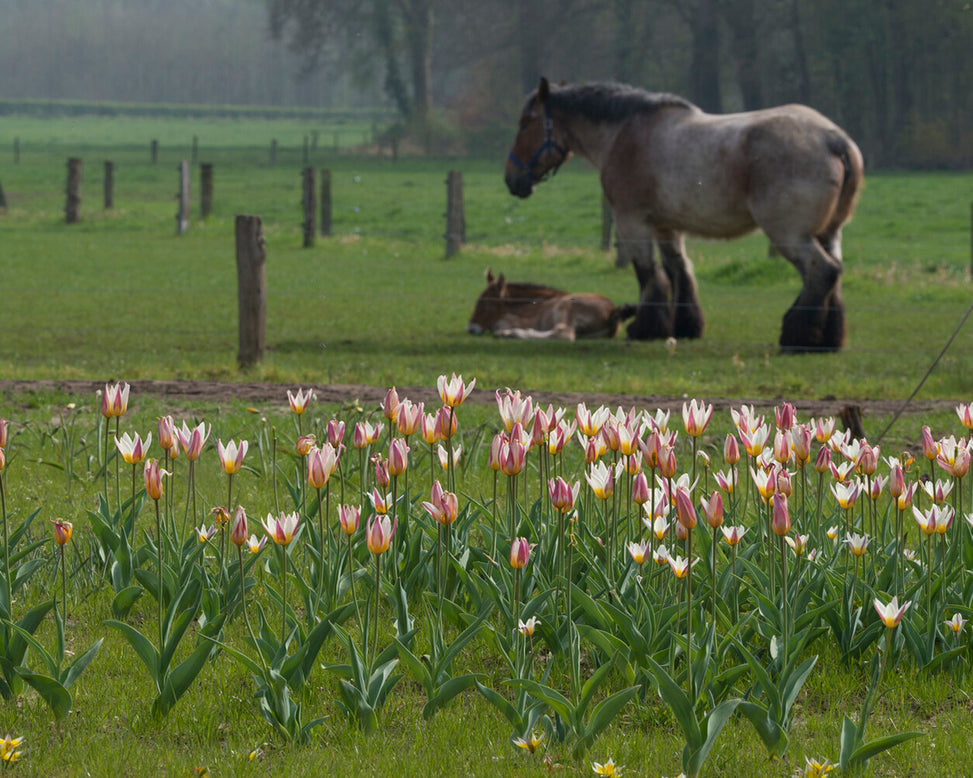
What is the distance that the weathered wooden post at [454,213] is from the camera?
25.0 metres

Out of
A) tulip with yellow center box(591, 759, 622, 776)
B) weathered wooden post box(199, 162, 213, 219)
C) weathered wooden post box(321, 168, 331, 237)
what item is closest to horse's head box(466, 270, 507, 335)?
tulip with yellow center box(591, 759, 622, 776)

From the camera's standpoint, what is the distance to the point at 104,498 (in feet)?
16.8

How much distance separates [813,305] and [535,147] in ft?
13.2

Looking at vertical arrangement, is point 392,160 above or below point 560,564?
above

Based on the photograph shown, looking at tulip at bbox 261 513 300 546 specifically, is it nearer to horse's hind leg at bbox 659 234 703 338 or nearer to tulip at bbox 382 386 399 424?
tulip at bbox 382 386 399 424

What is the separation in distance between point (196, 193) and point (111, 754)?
4204 cm

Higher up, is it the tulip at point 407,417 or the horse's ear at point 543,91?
the horse's ear at point 543,91

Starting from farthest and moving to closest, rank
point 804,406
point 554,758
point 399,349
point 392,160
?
point 392,160 → point 399,349 → point 804,406 → point 554,758

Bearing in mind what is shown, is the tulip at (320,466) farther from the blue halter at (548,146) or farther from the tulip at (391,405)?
Answer: the blue halter at (548,146)

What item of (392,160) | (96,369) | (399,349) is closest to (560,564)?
(96,369)

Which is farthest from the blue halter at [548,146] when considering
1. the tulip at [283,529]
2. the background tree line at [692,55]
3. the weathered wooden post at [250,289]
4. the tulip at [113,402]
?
the background tree line at [692,55]

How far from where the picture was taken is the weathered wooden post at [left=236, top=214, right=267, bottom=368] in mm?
11250

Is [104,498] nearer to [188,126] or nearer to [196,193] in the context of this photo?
[196,193]

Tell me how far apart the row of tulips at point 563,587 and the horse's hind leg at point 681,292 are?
936 centimetres
